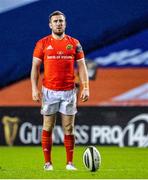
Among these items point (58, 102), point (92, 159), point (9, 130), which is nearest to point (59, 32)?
point (58, 102)

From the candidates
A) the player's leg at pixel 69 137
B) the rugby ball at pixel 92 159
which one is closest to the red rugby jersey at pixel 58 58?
the player's leg at pixel 69 137

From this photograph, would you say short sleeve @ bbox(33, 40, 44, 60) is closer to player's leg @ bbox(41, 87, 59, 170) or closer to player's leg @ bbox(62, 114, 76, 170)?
player's leg @ bbox(41, 87, 59, 170)

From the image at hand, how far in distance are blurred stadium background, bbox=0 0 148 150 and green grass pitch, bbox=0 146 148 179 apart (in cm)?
65

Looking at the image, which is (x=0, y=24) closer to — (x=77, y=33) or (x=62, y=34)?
(x=77, y=33)

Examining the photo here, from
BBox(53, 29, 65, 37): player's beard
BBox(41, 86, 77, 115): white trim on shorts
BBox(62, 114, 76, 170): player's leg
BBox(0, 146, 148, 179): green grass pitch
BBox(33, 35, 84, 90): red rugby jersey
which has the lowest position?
BBox(0, 146, 148, 179): green grass pitch

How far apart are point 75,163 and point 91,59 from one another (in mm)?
5597

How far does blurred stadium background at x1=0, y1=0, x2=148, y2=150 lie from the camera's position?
14445 mm

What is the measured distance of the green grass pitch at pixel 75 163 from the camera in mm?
7203

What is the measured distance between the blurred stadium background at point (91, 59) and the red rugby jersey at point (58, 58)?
644cm

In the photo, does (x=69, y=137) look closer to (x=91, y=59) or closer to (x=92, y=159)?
(x=92, y=159)

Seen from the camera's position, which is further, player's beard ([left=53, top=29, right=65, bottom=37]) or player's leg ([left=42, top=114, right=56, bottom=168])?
player's leg ([left=42, top=114, right=56, bottom=168])

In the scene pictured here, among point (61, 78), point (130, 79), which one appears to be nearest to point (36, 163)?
point (61, 78)

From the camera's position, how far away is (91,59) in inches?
596

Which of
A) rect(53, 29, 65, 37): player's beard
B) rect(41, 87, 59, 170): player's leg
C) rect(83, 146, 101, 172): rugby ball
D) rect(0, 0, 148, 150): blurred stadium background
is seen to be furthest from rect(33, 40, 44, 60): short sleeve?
rect(0, 0, 148, 150): blurred stadium background
